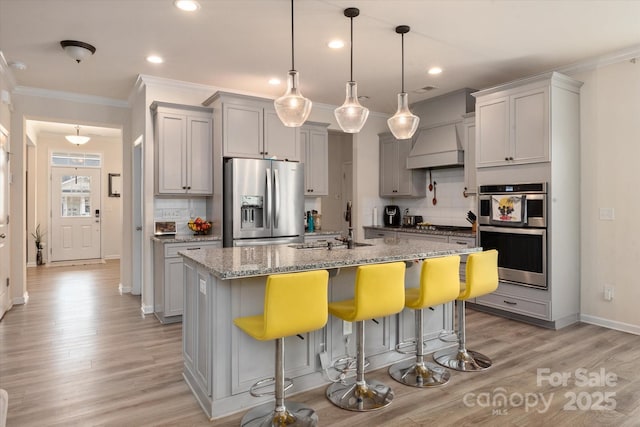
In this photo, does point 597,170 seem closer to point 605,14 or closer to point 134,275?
point 605,14

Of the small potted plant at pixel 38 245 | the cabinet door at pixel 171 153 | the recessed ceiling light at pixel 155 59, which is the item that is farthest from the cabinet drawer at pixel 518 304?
the small potted plant at pixel 38 245

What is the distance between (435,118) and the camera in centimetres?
558

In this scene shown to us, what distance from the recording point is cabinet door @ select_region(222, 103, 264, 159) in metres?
4.49

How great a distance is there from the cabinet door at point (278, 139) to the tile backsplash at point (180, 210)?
109 centimetres

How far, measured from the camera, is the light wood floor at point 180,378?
2.37 metres

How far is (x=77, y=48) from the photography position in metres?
3.57

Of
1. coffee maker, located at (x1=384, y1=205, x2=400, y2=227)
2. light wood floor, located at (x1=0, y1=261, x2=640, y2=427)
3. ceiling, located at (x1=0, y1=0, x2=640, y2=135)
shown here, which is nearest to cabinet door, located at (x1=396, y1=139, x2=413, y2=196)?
coffee maker, located at (x1=384, y1=205, x2=400, y2=227)

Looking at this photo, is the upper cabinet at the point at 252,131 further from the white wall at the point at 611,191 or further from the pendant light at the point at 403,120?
the white wall at the point at 611,191

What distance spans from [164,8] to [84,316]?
346cm

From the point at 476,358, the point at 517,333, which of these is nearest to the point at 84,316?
the point at 476,358

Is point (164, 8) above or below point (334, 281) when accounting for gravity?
above

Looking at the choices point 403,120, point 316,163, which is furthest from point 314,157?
point 403,120

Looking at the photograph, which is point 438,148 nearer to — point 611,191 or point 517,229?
point 517,229

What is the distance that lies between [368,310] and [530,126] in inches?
A: 116
